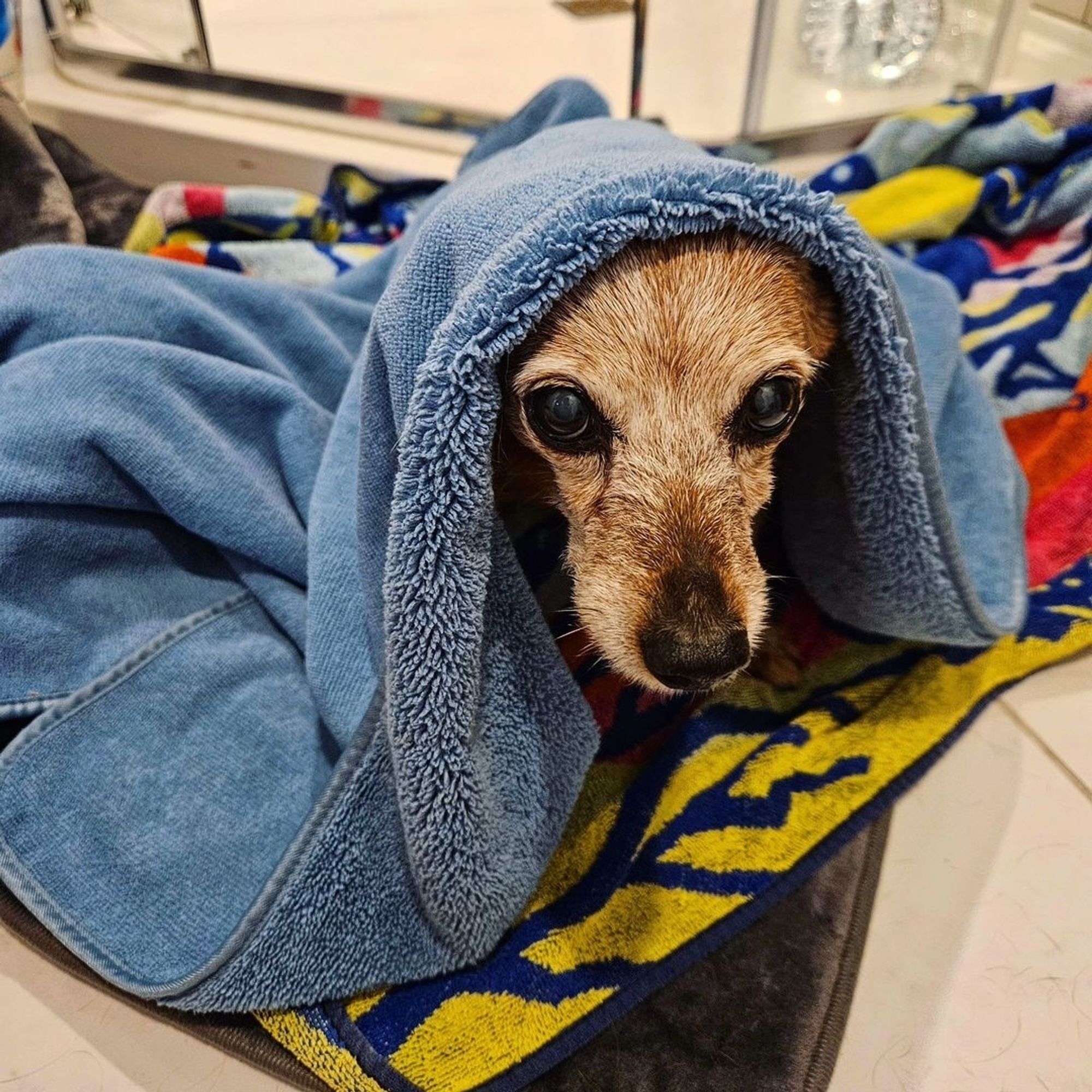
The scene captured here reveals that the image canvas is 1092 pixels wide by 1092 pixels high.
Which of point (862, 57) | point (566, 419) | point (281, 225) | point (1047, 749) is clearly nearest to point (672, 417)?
point (566, 419)

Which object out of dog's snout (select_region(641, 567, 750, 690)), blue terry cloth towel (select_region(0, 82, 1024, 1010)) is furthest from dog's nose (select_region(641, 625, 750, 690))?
blue terry cloth towel (select_region(0, 82, 1024, 1010))

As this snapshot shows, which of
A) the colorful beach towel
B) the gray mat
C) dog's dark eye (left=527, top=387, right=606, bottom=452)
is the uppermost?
dog's dark eye (left=527, top=387, right=606, bottom=452)

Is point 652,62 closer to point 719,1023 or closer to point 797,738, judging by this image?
point 797,738

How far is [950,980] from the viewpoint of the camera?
765mm

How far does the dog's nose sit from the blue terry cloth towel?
138 mm

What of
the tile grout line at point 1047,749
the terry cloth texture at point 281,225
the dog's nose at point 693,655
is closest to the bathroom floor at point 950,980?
the tile grout line at point 1047,749

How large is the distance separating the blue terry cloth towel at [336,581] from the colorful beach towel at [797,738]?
0.05m

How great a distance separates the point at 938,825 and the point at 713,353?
55cm

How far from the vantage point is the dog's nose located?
0.63 m

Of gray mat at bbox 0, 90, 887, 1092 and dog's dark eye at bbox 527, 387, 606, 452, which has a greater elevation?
dog's dark eye at bbox 527, 387, 606, 452

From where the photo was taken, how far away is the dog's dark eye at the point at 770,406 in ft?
2.26

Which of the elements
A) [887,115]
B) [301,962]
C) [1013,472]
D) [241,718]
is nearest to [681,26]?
[887,115]

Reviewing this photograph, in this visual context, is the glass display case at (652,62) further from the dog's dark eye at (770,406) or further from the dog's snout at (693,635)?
the dog's snout at (693,635)

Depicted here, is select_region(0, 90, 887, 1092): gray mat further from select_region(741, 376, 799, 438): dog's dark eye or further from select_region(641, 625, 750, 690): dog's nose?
select_region(741, 376, 799, 438): dog's dark eye
